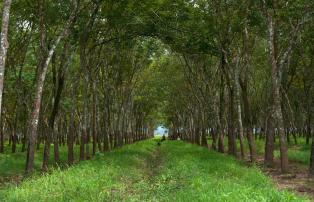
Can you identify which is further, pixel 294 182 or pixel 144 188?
pixel 294 182

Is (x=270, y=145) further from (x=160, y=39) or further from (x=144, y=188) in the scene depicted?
(x=144, y=188)

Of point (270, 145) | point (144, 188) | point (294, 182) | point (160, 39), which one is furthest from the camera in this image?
point (160, 39)

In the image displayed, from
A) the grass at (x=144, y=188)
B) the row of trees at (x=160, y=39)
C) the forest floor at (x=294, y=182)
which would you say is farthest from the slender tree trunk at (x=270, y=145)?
the grass at (x=144, y=188)

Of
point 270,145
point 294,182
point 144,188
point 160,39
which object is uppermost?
point 160,39

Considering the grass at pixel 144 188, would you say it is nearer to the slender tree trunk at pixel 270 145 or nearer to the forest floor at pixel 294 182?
the forest floor at pixel 294 182

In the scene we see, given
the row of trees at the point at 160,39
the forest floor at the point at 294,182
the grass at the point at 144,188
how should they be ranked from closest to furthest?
the grass at the point at 144,188, the forest floor at the point at 294,182, the row of trees at the point at 160,39

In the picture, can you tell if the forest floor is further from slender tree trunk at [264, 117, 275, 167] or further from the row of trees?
slender tree trunk at [264, 117, 275, 167]

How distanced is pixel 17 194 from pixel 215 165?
34.0 ft

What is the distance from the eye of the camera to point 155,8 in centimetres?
2408

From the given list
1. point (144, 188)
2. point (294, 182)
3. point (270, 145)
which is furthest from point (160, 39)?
point (144, 188)

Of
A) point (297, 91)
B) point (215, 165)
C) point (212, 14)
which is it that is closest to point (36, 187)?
point (215, 165)

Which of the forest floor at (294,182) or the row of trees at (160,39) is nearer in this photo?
the forest floor at (294,182)

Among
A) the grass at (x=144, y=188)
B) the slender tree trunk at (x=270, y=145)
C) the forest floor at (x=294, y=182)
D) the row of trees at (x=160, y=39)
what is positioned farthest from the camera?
the slender tree trunk at (x=270, y=145)

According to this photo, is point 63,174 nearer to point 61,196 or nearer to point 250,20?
point 61,196
